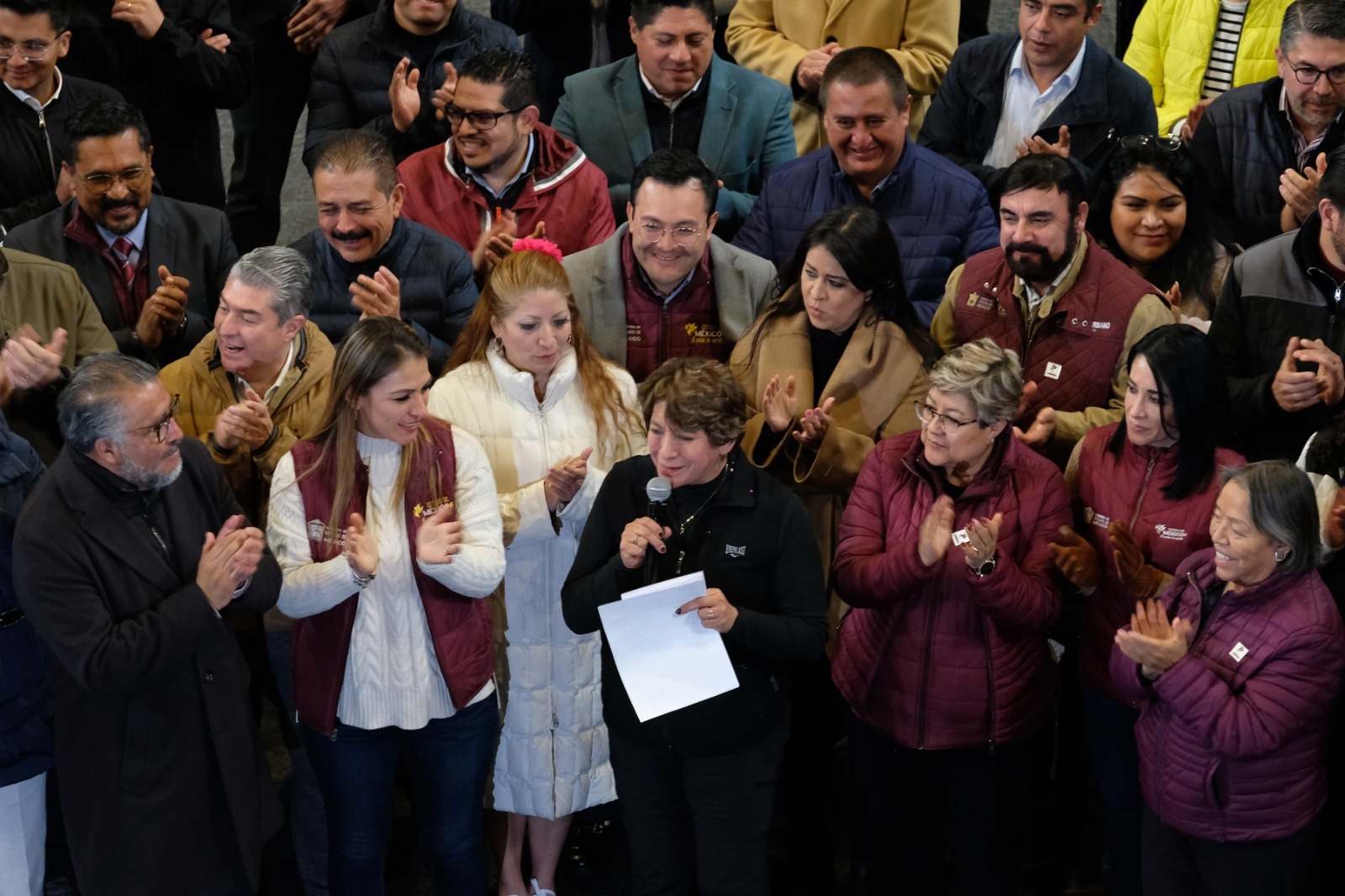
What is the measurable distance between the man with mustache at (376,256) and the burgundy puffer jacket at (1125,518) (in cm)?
191

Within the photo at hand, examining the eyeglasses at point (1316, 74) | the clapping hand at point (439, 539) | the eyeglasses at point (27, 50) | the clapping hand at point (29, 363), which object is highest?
the eyeglasses at point (27, 50)

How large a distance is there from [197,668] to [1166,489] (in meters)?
2.46

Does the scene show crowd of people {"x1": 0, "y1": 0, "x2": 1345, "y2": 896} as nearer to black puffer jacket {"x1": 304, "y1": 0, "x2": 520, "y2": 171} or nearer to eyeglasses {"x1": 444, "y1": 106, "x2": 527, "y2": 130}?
eyeglasses {"x1": 444, "y1": 106, "x2": 527, "y2": 130}

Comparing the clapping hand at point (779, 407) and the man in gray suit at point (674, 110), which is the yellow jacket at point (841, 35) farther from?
the clapping hand at point (779, 407)

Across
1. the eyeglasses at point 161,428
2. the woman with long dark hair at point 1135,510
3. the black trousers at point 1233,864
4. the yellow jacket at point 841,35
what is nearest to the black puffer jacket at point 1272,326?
the woman with long dark hair at point 1135,510

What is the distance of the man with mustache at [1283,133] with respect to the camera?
4.90 metres

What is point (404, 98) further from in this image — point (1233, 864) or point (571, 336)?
point (1233, 864)

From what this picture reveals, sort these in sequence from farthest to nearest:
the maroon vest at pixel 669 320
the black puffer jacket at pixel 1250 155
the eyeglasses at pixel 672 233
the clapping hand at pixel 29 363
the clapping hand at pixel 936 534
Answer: the black puffer jacket at pixel 1250 155, the maroon vest at pixel 669 320, the eyeglasses at pixel 672 233, the clapping hand at pixel 29 363, the clapping hand at pixel 936 534

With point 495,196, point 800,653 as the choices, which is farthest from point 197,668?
point 495,196

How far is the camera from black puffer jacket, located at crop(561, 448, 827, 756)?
3711 mm

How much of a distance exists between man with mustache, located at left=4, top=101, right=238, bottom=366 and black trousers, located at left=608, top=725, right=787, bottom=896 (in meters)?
1.96

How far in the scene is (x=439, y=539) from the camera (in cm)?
374

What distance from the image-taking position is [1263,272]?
14.5 feet

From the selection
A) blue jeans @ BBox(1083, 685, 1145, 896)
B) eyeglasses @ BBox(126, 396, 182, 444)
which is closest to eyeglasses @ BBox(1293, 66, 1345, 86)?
blue jeans @ BBox(1083, 685, 1145, 896)
